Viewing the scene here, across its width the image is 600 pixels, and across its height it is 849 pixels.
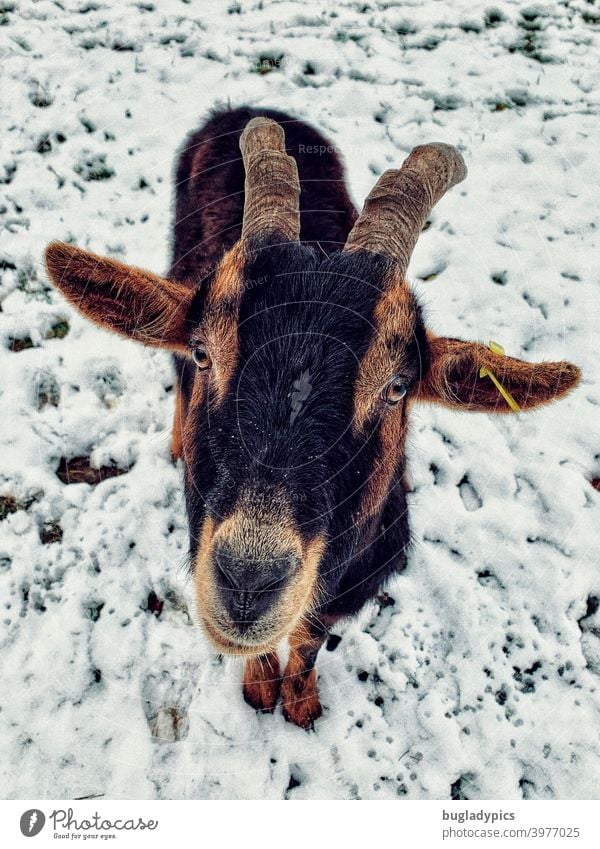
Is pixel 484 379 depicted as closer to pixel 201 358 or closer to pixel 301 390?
pixel 301 390

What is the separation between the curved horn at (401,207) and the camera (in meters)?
2.92

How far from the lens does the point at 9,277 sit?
17.6 feet

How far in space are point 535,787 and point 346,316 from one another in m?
3.25

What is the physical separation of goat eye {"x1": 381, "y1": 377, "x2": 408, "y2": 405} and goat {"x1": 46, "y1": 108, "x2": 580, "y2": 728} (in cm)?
1

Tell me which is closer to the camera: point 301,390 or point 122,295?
point 301,390

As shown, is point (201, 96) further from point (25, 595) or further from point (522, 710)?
point (522, 710)

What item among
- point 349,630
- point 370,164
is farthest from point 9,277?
point 349,630

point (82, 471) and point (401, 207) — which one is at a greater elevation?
point (401, 207)

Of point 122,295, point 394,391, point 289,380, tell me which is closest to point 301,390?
point 289,380

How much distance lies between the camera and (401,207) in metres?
3.03

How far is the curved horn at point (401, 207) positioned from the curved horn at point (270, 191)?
0.32 meters
